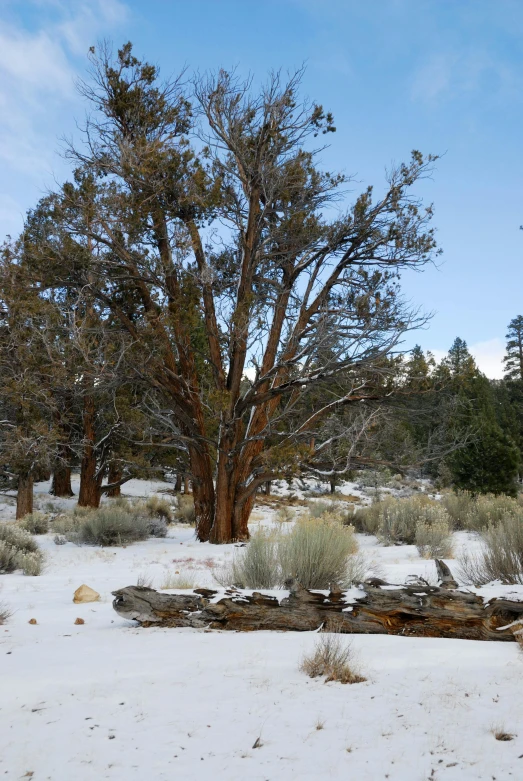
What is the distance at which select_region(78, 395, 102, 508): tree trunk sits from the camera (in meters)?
17.7

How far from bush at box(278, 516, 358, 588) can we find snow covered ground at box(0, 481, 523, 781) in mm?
1587

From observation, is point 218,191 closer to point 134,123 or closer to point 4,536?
point 134,123

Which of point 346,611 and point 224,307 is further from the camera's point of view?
point 224,307

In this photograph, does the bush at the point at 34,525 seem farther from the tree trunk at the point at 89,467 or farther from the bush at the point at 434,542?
the bush at the point at 434,542

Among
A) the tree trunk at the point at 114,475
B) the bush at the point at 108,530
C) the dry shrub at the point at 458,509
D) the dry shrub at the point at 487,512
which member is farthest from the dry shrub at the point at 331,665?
the tree trunk at the point at 114,475

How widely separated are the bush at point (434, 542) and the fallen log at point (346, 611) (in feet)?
16.0

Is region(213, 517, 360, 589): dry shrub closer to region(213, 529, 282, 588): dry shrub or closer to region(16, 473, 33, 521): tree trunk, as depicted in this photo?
region(213, 529, 282, 588): dry shrub

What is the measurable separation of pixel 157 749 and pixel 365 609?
241cm

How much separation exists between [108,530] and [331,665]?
983 cm

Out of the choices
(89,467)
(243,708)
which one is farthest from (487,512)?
(89,467)

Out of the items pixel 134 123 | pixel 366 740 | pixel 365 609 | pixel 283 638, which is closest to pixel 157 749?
pixel 366 740

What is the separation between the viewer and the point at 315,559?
19.7 ft

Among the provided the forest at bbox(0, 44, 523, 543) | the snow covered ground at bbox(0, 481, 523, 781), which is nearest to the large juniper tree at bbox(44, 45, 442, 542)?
the forest at bbox(0, 44, 523, 543)

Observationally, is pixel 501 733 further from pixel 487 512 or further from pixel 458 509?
pixel 458 509
